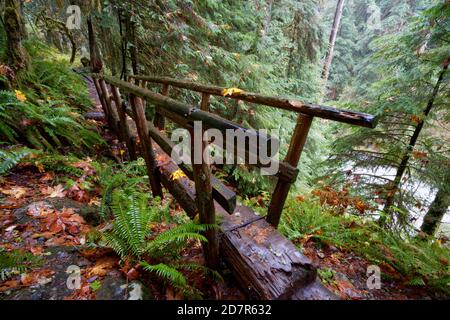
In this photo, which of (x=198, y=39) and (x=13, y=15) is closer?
(x=13, y=15)

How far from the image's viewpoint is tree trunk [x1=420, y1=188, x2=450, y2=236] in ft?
18.7

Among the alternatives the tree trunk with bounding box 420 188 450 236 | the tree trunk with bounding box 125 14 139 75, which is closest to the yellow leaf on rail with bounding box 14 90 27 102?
the tree trunk with bounding box 125 14 139 75

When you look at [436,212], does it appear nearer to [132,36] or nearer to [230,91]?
[230,91]

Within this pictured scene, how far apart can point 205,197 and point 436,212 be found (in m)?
7.11

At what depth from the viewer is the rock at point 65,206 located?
2.75 metres

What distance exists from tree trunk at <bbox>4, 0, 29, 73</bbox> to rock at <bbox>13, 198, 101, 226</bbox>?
350cm

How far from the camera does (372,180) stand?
5582 millimetres

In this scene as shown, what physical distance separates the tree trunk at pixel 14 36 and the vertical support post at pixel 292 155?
5514mm

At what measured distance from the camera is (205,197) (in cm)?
223

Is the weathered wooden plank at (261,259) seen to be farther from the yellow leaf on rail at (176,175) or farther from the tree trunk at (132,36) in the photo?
the tree trunk at (132,36)
